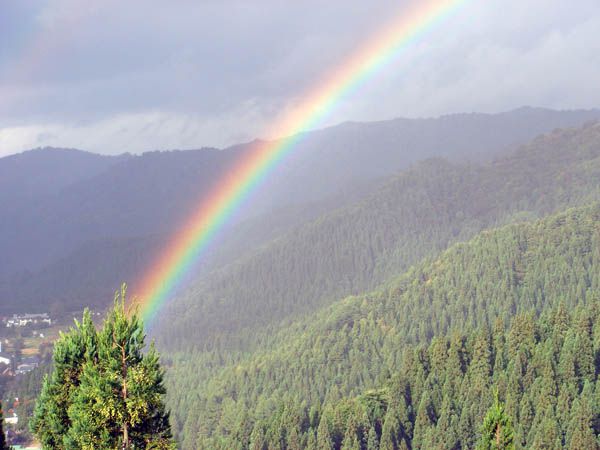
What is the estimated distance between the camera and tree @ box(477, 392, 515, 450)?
103 ft

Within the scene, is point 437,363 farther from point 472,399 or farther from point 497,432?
point 497,432

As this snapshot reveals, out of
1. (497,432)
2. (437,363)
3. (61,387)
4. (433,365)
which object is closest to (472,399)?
(437,363)

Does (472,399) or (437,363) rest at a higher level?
(437,363)

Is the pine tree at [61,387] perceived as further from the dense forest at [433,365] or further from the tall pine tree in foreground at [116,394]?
the dense forest at [433,365]

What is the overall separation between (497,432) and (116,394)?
52.4 ft

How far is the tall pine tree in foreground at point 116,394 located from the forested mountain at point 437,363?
39.5 meters

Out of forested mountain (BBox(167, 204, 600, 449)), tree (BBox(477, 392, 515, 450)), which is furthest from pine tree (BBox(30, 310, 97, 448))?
forested mountain (BBox(167, 204, 600, 449))

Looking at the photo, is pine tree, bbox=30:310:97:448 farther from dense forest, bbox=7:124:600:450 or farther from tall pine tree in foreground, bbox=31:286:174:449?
dense forest, bbox=7:124:600:450

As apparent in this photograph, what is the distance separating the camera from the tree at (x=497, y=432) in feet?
103

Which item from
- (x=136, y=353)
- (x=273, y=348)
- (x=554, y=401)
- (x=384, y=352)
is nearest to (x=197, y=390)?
(x=273, y=348)

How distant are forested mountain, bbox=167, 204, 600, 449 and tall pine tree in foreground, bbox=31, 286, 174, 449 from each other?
39480 mm

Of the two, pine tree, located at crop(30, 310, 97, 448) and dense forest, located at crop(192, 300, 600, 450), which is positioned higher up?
pine tree, located at crop(30, 310, 97, 448)

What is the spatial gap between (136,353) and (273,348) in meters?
148

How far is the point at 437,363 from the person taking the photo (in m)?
87.8
